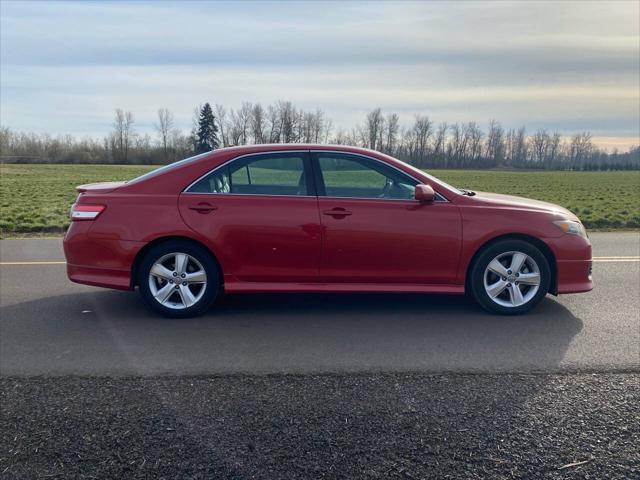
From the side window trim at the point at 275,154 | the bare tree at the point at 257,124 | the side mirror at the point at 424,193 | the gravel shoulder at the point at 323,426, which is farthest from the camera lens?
the bare tree at the point at 257,124

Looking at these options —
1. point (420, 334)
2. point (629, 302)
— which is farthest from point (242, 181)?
point (629, 302)

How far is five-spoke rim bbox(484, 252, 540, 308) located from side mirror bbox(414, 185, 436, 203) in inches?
34.7

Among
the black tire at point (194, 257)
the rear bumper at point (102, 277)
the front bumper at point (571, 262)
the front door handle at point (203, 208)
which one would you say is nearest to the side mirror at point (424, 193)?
the front bumper at point (571, 262)

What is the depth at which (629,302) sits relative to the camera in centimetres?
580

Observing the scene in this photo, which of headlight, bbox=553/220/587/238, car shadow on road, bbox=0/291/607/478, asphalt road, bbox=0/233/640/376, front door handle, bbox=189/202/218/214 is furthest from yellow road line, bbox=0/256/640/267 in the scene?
front door handle, bbox=189/202/218/214

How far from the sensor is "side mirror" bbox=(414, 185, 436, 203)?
5.21 meters

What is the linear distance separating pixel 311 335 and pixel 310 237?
949 millimetres

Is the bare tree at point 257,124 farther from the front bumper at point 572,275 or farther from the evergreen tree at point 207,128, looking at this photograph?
the front bumper at point 572,275

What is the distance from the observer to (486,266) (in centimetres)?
534

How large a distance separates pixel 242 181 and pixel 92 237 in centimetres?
152

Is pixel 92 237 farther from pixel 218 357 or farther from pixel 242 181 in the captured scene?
pixel 218 357

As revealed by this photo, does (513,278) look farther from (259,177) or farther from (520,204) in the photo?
(259,177)

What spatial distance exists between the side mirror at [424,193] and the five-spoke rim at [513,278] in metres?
0.88

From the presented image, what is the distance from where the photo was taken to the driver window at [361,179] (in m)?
5.38
